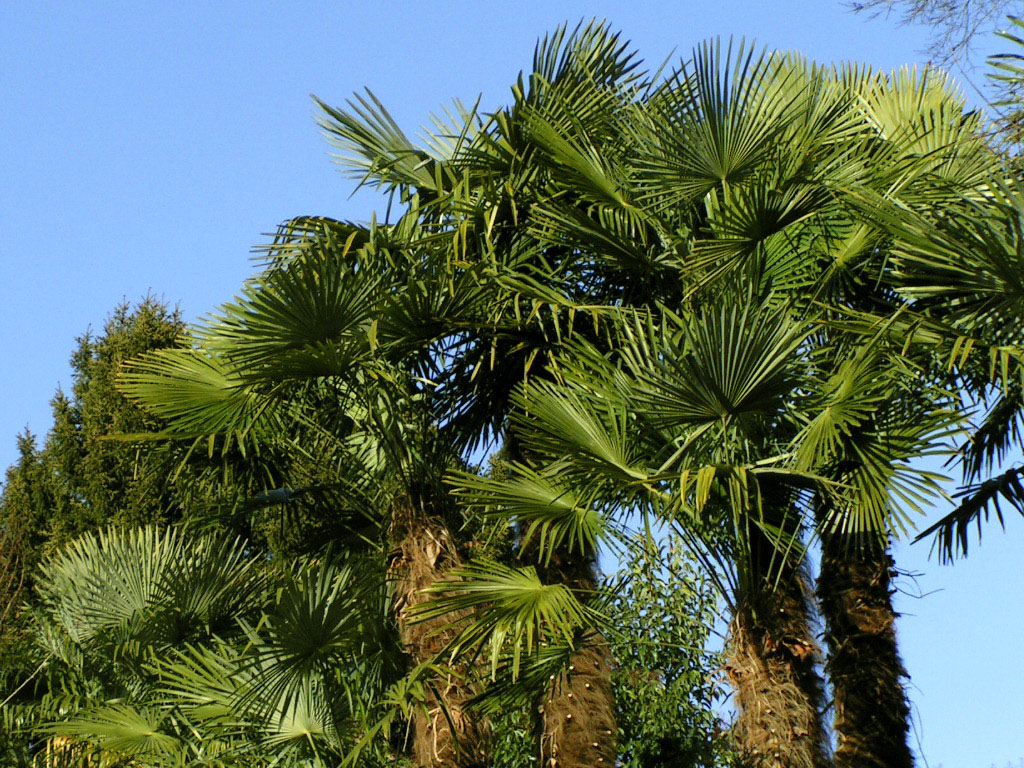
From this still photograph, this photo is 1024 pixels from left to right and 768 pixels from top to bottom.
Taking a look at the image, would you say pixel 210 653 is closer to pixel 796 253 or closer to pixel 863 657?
pixel 863 657

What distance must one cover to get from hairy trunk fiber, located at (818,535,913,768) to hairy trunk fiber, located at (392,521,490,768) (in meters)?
2.35

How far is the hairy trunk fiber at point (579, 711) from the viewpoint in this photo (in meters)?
7.75

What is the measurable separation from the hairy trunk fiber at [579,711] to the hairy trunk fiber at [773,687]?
98cm

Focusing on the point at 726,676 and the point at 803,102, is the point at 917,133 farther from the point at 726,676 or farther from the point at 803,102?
the point at 726,676

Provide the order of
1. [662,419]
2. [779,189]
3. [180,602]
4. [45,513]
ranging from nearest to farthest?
[662,419], [779,189], [180,602], [45,513]

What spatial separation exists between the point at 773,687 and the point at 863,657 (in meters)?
0.86

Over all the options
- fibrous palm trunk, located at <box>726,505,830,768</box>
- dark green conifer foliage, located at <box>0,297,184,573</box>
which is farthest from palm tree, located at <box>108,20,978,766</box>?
dark green conifer foliage, located at <box>0,297,184,573</box>

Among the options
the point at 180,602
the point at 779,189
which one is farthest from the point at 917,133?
the point at 180,602

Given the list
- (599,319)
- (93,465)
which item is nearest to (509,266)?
(599,319)

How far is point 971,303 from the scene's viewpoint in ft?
20.0

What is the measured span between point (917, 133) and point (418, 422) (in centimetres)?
417

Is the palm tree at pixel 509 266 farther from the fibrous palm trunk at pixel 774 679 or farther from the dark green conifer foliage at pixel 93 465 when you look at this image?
the dark green conifer foliage at pixel 93 465

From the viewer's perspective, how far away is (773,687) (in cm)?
699

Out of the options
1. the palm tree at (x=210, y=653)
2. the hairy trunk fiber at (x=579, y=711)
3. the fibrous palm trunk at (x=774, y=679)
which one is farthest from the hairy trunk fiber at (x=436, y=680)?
the fibrous palm trunk at (x=774, y=679)
